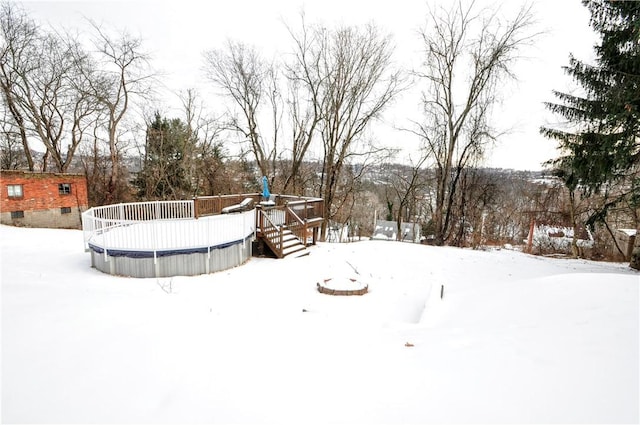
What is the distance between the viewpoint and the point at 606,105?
8805 mm

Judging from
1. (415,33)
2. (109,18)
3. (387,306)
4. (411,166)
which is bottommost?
(387,306)

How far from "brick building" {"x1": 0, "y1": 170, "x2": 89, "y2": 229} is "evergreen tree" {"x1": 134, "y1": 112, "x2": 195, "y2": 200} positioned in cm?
516

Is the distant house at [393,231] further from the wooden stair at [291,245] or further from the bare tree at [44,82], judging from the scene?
the bare tree at [44,82]

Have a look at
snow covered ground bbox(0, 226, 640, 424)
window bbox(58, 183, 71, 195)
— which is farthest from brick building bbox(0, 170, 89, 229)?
snow covered ground bbox(0, 226, 640, 424)

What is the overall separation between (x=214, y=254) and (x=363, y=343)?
620cm

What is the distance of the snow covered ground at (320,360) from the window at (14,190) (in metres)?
14.4

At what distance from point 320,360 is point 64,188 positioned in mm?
20825

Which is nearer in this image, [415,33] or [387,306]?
[387,306]

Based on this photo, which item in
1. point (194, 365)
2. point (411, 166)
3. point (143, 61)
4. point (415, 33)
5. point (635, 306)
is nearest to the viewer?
point (194, 365)

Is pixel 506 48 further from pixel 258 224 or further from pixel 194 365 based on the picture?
pixel 194 365

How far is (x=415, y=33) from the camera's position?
16.1m

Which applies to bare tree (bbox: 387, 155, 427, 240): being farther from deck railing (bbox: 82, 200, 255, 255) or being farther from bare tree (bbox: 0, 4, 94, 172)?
bare tree (bbox: 0, 4, 94, 172)

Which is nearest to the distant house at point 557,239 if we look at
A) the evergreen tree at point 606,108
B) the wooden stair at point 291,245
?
the evergreen tree at point 606,108

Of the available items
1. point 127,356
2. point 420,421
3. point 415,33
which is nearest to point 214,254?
point 127,356
